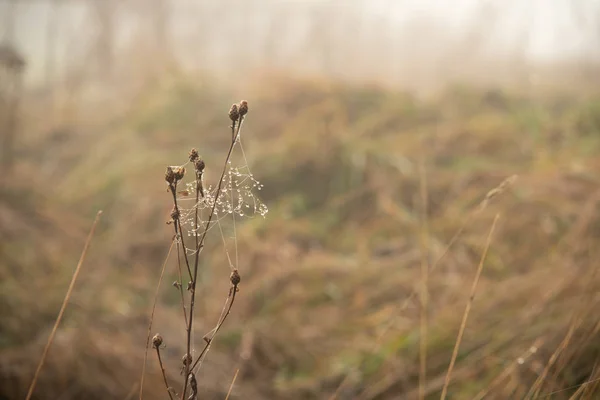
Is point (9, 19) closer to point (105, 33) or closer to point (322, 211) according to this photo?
point (105, 33)

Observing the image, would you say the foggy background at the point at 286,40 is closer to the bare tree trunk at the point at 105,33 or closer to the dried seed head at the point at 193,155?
the bare tree trunk at the point at 105,33

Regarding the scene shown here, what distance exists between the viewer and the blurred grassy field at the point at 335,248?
53.2 inches

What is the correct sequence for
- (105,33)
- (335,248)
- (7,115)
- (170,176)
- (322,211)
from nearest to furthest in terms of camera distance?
(170,176), (335,248), (322,211), (7,115), (105,33)

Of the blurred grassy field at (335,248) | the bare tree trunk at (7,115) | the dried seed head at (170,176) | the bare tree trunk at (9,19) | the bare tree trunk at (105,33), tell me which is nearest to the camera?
the dried seed head at (170,176)

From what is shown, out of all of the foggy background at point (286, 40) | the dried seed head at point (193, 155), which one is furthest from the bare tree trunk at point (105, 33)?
the dried seed head at point (193, 155)

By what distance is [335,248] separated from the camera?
2357 mm

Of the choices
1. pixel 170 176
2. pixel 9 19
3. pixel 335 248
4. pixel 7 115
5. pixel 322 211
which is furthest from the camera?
pixel 9 19

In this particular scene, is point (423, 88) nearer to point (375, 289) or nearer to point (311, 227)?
point (311, 227)

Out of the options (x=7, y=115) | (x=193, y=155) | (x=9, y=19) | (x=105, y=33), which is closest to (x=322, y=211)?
(x=193, y=155)

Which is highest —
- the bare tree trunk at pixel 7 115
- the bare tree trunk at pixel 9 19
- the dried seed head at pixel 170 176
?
the bare tree trunk at pixel 9 19

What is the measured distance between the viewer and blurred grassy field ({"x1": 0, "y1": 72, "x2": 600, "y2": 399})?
1.35 m

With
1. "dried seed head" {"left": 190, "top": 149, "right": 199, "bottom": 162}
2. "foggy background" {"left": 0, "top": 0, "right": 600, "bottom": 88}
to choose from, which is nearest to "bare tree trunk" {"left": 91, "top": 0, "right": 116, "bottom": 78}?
"foggy background" {"left": 0, "top": 0, "right": 600, "bottom": 88}

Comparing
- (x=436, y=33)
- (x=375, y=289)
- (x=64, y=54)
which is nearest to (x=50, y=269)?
(x=375, y=289)

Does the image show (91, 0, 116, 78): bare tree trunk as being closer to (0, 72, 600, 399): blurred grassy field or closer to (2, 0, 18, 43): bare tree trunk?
(2, 0, 18, 43): bare tree trunk
